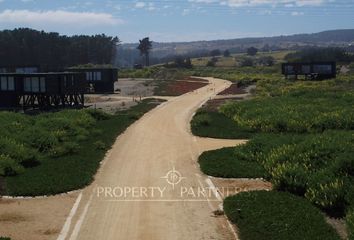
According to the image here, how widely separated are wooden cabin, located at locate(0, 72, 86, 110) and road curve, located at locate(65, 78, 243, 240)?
18490mm

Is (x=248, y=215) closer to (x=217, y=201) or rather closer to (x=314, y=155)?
(x=217, y=201)

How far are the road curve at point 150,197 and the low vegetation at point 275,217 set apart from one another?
20.0 inches

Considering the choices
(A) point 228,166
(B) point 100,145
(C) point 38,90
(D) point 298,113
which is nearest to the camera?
(A) point 228,166

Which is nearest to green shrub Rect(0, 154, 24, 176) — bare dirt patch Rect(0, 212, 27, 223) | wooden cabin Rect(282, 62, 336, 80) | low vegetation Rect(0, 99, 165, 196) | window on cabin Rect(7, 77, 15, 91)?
low vegetation Rect(0, 99, 165, 196)

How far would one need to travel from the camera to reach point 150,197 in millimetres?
16062

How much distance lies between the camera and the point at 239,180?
1847cm

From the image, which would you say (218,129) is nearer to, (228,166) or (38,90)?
(228,166)

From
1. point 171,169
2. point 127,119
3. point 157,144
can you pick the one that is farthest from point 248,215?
point 127,119

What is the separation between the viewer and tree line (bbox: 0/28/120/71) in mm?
124412

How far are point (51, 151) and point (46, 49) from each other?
112 metres

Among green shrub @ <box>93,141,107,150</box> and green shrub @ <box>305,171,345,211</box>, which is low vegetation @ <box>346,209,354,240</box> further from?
green shrub @ <box>93,141,107,150</box>

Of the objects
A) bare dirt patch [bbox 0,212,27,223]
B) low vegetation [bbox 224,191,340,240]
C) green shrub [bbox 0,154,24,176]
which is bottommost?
bare dirt patch [bbox 0,212,27,223]

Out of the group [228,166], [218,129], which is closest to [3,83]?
[218,129]

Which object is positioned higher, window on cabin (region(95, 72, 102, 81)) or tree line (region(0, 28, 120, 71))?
tree line (region(0, 28, 120, 71))
